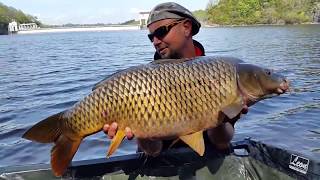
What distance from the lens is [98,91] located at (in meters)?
2.57

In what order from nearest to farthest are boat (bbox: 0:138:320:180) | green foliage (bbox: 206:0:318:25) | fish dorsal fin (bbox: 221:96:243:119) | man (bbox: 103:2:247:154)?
fish dorsal fin (bbox: 221:96:243:119) → boat (bbox: 0:138:320:180) → man (bbox: 103:2:247:154) → green foliage (bbox: 206:0:318:25)

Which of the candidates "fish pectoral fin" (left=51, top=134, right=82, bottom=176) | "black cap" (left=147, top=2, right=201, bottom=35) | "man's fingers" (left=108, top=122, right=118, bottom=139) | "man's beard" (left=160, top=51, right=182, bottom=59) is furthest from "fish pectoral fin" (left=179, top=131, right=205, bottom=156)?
"black cap" (left=147, top=2, right=201, bottom=35)

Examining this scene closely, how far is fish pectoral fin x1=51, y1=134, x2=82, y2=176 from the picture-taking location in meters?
2.67

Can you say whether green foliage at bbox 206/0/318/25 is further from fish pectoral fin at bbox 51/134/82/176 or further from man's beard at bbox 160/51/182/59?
fish pectoral fin at bbox 51/134/82/176

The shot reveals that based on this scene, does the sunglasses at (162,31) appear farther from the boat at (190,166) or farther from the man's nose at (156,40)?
the boat at (190,166)

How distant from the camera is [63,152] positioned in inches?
106

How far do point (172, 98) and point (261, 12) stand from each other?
341ft

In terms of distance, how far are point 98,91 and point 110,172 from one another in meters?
0.82

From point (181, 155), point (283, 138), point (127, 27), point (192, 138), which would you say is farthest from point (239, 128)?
point (127, 27)

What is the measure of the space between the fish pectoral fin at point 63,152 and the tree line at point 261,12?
3686 inches

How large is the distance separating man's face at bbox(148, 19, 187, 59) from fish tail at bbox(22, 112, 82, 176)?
34.9 inches

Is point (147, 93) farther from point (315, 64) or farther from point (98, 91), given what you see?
point (315, 64)

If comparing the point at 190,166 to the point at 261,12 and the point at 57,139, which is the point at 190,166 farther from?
the point at 261,12

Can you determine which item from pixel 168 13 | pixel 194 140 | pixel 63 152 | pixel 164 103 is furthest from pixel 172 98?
pixel 168 13
